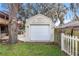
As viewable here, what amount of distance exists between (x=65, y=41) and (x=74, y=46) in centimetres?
13

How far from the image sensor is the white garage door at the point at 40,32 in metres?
3.33

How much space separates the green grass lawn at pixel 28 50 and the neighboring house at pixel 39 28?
0.25ft

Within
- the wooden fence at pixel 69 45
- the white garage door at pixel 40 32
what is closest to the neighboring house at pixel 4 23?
the white garage door at pixel 40 32

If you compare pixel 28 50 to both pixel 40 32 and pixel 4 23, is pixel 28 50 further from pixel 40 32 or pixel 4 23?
pixel 4 23

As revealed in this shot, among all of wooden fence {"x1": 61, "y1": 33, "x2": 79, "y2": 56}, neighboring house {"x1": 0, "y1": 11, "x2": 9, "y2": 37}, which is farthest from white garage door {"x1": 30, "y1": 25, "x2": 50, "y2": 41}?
neighboring house {"x1": 0, "y1": 11, "x2": 9, "y2": 37}

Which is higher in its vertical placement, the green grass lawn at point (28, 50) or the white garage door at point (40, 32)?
the white garage door at point (40, 32)

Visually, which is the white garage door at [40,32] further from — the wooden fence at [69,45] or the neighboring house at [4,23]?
the neighboring house at [4,23]

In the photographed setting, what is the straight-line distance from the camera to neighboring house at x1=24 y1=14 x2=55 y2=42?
10.9 ft

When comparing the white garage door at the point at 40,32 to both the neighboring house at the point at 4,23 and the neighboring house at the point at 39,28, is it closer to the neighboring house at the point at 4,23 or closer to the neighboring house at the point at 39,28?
the neighboring house at the point at 39,28

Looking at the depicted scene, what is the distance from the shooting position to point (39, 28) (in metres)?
3.35

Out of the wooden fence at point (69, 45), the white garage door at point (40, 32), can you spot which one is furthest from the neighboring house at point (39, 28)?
the wooden fence at point (69, 45)

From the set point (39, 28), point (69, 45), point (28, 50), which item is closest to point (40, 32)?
point (39, 28)

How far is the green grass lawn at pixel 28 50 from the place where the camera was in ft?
11.0

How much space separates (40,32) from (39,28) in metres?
0.05
